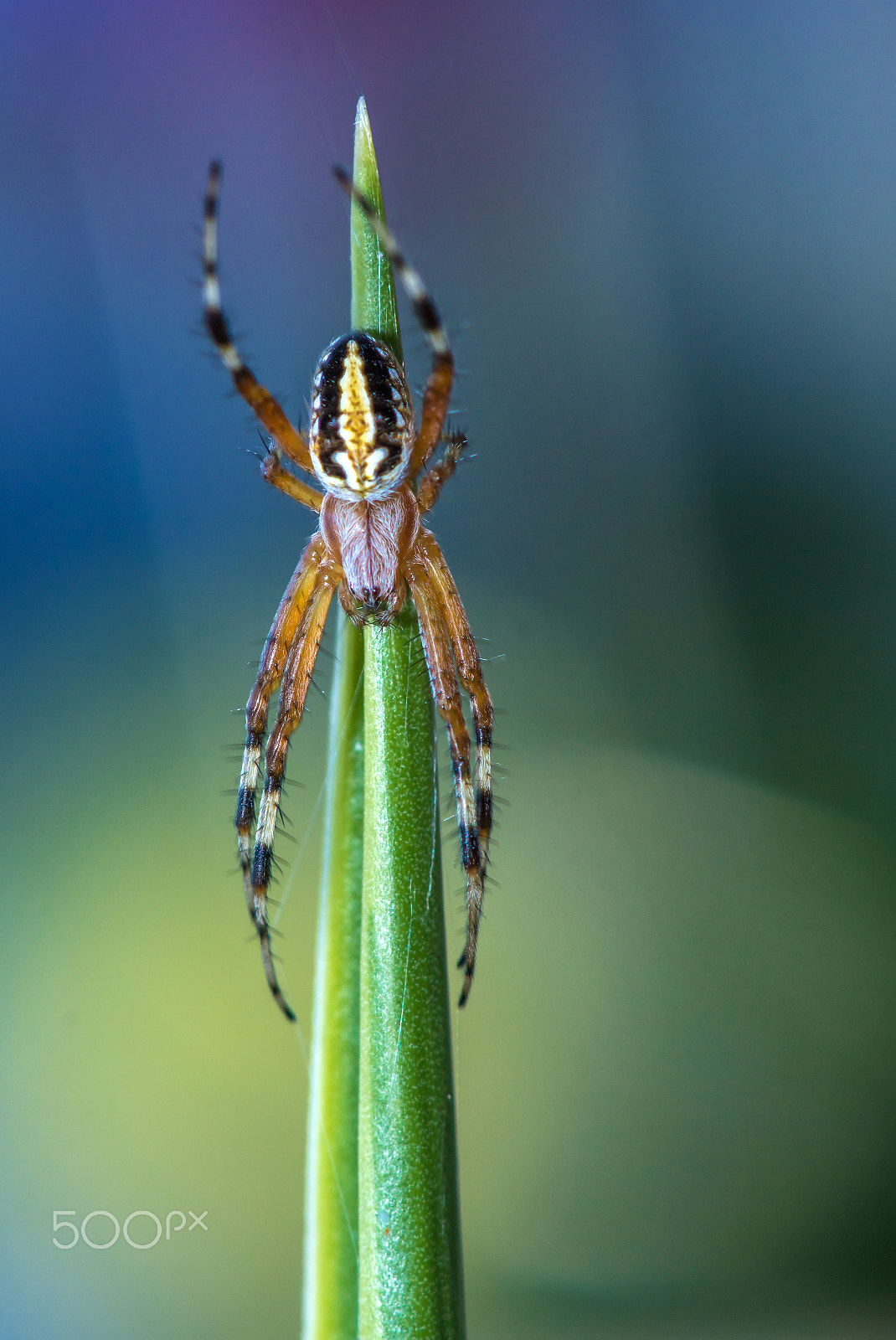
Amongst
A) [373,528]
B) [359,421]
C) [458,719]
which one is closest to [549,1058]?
[458,719]

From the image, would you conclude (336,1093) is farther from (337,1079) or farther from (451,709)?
(451,709)

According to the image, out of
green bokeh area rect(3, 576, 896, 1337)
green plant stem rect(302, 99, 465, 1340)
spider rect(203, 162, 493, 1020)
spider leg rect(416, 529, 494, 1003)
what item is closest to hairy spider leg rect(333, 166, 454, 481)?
spider rect(203, 162, 493, 1020)

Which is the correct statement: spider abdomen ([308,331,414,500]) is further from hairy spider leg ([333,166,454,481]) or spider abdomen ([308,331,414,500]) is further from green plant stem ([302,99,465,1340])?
green plant stem ([302,99,465,1340])

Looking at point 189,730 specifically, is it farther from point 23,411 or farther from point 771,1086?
point 771,1086

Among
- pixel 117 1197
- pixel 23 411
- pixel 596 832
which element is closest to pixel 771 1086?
pixel 596 832

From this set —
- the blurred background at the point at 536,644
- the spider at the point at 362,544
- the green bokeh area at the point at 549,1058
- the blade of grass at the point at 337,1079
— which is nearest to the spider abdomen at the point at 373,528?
the spider at the point at 362,544

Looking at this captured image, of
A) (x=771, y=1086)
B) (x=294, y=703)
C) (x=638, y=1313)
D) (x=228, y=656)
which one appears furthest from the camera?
(x=228, y=656)

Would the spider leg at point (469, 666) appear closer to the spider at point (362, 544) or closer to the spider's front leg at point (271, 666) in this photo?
the spider at point (362, 544)

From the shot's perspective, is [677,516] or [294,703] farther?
[677,516]
